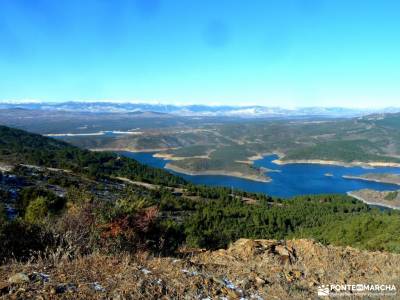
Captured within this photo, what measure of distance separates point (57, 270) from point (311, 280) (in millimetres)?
5016

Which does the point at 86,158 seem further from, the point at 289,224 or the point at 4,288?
the point at 4,288

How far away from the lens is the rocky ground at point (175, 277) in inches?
250

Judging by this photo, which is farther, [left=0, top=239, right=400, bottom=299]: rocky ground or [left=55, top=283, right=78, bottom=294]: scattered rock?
[left=0, top=239, right=400, bottom=299]: rocky ground

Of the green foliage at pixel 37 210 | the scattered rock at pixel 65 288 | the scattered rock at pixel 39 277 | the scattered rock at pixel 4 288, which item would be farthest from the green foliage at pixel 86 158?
the scattered rock at pixel 4 288

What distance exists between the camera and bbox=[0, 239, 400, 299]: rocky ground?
6355 millimetres

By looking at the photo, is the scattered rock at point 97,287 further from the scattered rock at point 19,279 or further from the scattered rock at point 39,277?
the scattered rock at point 19,279

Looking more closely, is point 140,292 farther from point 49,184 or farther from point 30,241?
point 49,184

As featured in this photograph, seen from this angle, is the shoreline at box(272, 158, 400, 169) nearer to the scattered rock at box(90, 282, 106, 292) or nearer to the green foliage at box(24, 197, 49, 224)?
the green foliage at box(24, 197, 49, 224)

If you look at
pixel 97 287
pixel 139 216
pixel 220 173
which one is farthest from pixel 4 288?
pixel 220 173

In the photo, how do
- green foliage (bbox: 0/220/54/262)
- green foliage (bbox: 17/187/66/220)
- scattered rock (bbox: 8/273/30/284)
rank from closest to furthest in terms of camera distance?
1. scattered rock (bbox: 8/273/30/284)
2. green foliage (bbox: 0/220/54/262)
3. green foliage (bbox: 17/187/66/220)

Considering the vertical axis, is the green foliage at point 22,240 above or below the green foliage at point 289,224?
above

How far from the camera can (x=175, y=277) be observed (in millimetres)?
7348

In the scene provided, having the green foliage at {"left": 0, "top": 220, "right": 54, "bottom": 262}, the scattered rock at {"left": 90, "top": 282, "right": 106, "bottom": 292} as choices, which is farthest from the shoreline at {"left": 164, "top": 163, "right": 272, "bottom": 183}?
the scattered rock at {"left": 90, "top": 282, "right": 106, "bottom": 292}

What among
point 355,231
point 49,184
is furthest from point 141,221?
point 49,184
